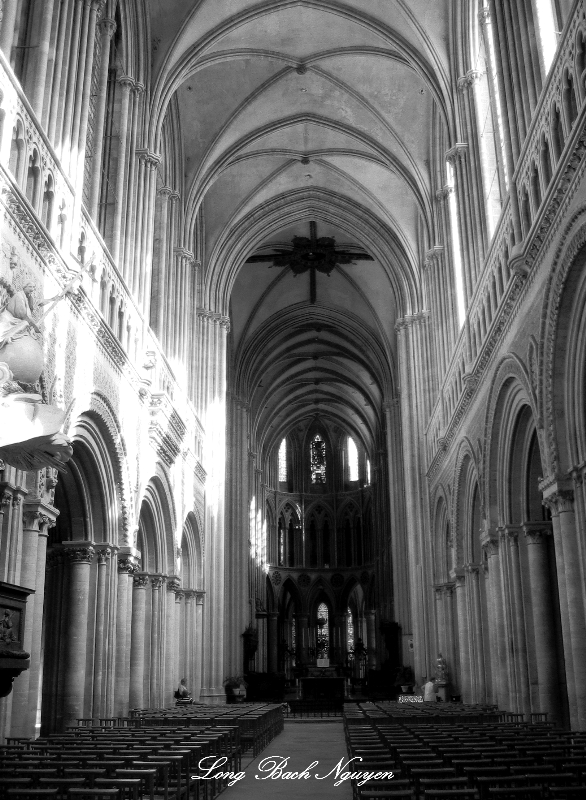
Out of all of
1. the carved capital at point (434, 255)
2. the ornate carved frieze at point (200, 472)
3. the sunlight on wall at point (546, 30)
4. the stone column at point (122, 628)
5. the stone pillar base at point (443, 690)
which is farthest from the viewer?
the ornate carved frieze at point (200, 472)

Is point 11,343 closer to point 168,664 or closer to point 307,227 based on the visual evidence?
point 168,664

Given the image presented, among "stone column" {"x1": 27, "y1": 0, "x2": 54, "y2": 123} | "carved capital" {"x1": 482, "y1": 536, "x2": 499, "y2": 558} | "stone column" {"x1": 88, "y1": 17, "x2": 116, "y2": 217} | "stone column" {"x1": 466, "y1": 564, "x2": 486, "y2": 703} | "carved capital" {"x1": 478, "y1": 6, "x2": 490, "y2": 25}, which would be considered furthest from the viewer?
"stone column" {"x1": 466, "y1": 564, "x2": 486, "y2": 703}

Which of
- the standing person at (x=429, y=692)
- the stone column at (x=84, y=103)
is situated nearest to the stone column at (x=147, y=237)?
the stone column at (x=84, y=103)

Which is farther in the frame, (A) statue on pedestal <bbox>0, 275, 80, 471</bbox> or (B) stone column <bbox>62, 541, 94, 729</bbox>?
(B) stone column <bbox>62, 541, 94, 729</bbox>

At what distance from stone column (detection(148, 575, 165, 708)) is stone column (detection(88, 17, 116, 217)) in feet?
28.5

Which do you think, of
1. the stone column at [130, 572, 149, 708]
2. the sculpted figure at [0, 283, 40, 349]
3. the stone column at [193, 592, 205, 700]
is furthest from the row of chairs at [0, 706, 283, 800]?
the stone column at [193, 592, 205, 700]

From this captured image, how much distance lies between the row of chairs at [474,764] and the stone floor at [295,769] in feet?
3.49

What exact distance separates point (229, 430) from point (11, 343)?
29419 millimetres

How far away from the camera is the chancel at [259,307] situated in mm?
11203

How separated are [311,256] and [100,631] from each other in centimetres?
2149

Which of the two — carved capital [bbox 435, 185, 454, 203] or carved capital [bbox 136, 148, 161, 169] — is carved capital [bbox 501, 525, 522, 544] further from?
carved capital [bbox 136, 148, 161, 169]

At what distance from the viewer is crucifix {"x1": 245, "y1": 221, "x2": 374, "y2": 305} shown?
32.9m

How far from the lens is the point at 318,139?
27.2 metres

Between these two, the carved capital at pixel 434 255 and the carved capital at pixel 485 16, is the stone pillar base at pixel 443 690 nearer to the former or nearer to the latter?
the carved capital at pixel 434 255
